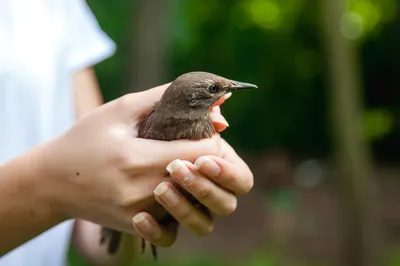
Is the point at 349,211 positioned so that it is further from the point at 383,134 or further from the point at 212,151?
the point at 383,134

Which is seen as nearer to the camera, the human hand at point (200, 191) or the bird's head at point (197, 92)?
the human hand at point (200, 191)

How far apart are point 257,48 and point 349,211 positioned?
5.15m

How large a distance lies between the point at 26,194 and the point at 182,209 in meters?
0.28

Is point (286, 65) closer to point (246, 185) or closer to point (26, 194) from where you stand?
point (246, 185)

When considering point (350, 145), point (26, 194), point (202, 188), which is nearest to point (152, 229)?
point (202, 188)

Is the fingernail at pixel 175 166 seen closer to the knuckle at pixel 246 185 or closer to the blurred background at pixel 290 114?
the knuckle at pixel 246 185

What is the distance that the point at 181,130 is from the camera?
4.72ft

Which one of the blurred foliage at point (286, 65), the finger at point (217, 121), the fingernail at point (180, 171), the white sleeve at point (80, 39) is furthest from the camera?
the blurred foliage at point (286, 65)

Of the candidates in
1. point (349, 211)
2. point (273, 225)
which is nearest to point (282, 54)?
point (273, 225)

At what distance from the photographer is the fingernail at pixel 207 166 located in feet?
4.20

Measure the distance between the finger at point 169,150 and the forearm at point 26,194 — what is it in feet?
0.58

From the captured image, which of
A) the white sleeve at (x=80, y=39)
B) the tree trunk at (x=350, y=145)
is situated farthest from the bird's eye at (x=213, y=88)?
the tree trunk at (x=350, y=145)

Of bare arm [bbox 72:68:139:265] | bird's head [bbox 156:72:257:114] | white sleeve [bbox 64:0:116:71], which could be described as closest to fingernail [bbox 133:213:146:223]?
bird's head [bbox 156:72:257:114]

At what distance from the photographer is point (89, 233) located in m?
1.78
